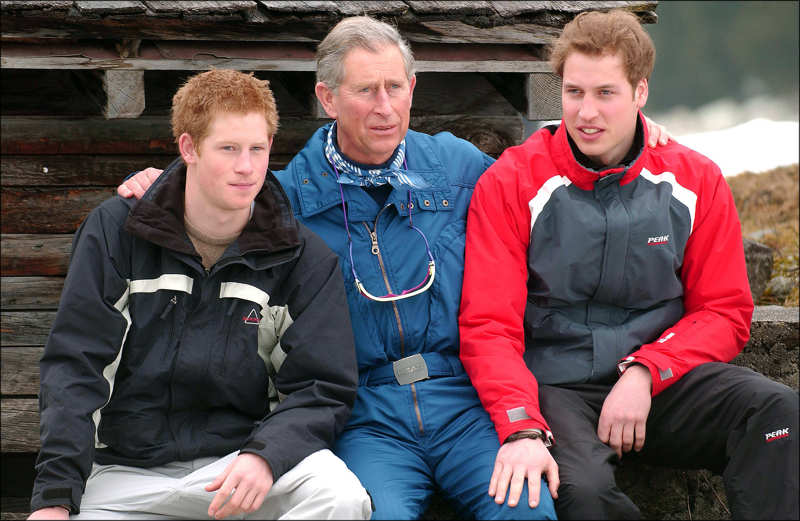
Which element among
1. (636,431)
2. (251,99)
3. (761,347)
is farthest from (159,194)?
(761,347)

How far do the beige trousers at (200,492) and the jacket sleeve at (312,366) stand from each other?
3.3 inches

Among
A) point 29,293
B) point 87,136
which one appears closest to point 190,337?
point 87,136

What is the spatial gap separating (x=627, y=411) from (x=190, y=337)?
4.88ft

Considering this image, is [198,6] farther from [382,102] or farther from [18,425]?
[18,425]

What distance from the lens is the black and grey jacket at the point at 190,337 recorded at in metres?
2.84

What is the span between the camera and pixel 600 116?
124 inches

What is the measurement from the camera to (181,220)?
3004 millimetres

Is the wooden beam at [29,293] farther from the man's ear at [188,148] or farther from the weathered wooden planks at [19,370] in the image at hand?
the man's ear at [188,148]

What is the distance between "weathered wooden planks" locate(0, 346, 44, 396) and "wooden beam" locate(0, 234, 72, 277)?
45 cm

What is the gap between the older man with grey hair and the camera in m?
3.10

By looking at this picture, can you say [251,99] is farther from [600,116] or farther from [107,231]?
[600,116]

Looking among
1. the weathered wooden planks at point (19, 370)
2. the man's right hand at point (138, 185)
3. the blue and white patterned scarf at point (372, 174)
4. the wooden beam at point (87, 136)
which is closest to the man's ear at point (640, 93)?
the blue and white patterned scarf at point (372, 174)

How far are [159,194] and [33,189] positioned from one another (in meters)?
2.37

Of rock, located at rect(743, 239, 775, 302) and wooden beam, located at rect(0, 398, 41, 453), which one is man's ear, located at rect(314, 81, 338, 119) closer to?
wooden beam, located at rect(0, 398, 41, 453)
